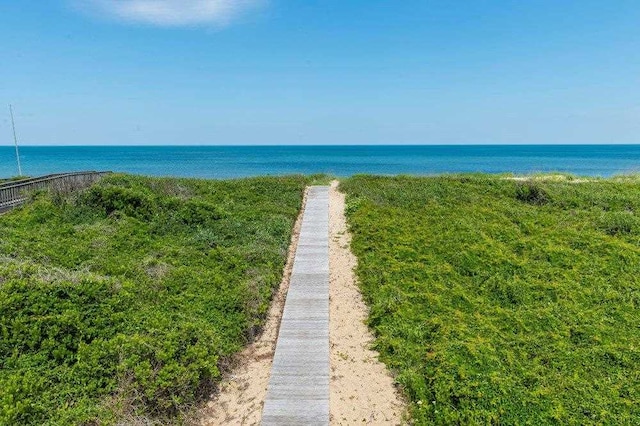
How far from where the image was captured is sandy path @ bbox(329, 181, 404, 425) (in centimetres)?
634

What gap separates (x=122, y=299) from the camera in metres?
7.97

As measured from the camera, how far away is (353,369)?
24.2 feet

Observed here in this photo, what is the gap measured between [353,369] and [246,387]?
6.75 feet

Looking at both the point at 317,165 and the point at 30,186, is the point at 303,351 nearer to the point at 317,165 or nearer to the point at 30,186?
the point at 30,186

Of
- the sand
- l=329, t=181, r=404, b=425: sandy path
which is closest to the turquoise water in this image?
l=329, t=181, r=404, b=425: sandy path

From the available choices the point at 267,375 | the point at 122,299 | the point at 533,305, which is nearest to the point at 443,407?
the point at 267,375

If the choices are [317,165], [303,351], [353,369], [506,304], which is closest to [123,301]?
[303,351]

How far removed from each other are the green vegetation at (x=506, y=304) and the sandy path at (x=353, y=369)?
0.98ft

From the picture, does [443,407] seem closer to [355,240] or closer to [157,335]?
[157,335]

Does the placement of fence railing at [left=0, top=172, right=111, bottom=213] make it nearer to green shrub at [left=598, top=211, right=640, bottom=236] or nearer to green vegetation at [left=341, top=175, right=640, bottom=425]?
green vegetation at [left=341, top=175, right=640, bottom=425]

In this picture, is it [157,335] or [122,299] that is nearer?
[157,335]

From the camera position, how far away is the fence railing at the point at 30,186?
16.6 metres

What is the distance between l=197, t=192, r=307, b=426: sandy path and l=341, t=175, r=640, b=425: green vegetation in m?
2.42

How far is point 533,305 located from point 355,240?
5.75 metres
